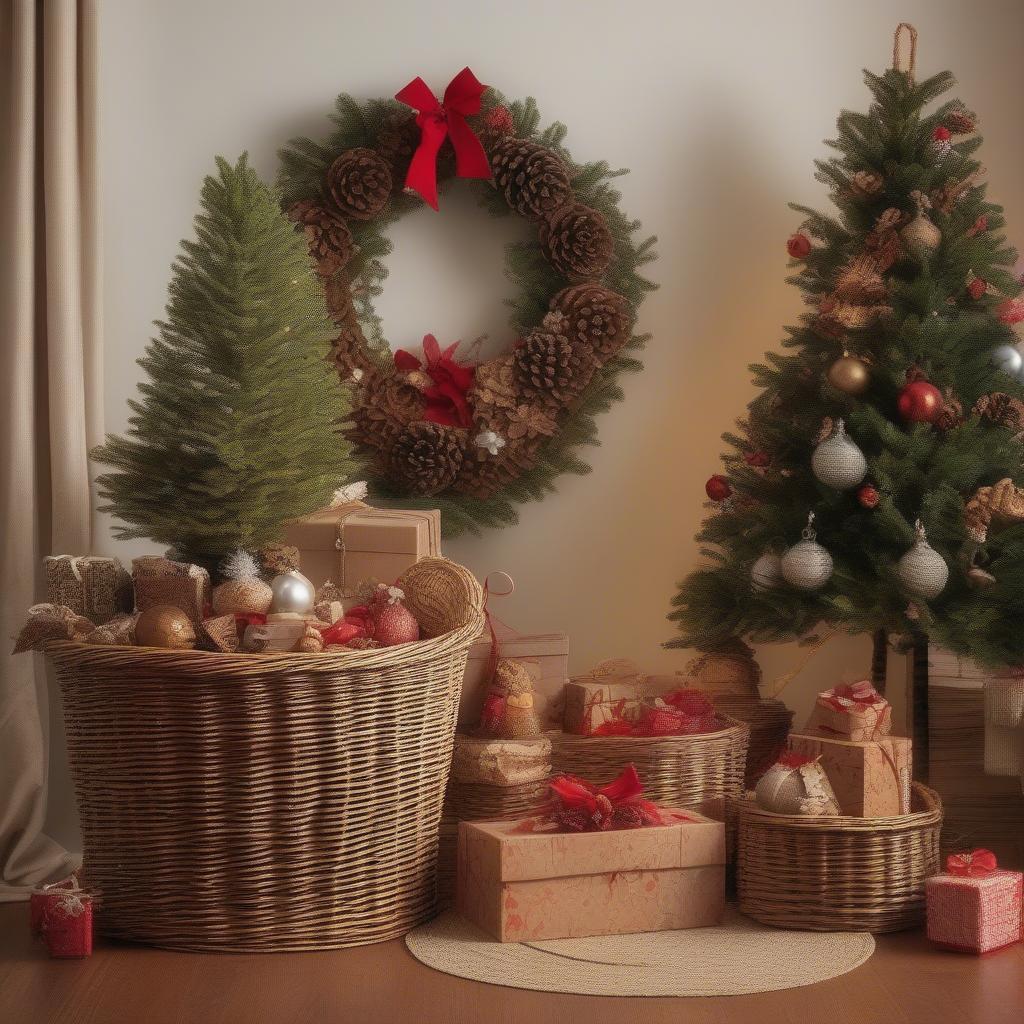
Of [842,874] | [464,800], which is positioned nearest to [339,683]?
[464,800]

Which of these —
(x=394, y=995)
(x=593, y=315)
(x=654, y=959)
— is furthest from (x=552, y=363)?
(x=394, y=995)

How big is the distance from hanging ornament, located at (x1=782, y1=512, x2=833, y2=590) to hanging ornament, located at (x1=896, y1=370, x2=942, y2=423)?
0.25m

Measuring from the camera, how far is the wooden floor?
74.2 inches

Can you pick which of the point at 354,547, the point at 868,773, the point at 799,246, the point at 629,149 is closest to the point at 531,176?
the point at 629,149

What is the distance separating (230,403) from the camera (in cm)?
228

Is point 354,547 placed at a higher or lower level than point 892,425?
lower

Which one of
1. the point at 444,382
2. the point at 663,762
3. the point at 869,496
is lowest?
the point at 663,762

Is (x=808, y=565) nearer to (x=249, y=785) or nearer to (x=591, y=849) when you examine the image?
(x=591, y=849)

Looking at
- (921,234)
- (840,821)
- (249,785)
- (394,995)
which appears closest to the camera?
(394,995)

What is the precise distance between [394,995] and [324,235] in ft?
5.22

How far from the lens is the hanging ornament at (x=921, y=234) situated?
255 centimetres

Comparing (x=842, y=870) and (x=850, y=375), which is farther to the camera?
(x=850, y=375)

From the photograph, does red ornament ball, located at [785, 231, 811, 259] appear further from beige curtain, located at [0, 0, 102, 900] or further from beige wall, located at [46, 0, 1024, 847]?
beige curtain, located at [0, 0, 102, 900]

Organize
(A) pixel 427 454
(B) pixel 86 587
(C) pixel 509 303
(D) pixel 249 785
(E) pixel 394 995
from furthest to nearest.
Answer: (C) pixel 509 303 < (A) pixel 427 454 < (B) pixel 86 587 < (D) pixel 249 785 < (E) pixel 394 995
